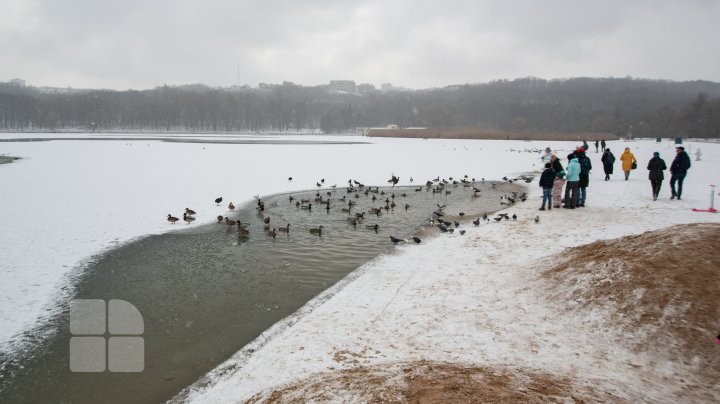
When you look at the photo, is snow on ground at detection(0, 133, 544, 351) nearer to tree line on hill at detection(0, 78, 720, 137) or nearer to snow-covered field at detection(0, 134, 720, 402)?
snow-covered field at detection(0, 134, 720, 402)

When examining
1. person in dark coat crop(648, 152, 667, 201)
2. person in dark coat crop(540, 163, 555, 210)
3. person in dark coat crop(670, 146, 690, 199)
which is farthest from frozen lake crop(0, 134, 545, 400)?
person in dark coat crop(670, 146, 690, 199)

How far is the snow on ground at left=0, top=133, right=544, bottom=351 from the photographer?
8945 millimetres

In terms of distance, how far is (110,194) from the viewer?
1827cm

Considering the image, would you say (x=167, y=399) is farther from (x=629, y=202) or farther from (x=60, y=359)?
(x=629, y=202)

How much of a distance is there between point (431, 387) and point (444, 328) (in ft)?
6.84

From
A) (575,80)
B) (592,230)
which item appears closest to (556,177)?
(592,230)

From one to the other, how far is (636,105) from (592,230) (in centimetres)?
15637

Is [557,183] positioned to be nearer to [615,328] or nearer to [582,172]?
[582,172]

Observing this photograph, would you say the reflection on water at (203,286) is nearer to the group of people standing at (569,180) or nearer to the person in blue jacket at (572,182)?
the group of people standing at (569,180)
